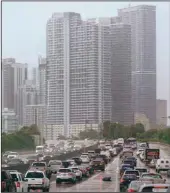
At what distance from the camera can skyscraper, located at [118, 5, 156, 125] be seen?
171 feet

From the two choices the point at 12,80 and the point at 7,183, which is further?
the point at 12,80

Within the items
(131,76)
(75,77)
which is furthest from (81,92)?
(131,76)

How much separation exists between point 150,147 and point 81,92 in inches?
311

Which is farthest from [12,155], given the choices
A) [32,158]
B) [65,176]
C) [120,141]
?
[65,176]

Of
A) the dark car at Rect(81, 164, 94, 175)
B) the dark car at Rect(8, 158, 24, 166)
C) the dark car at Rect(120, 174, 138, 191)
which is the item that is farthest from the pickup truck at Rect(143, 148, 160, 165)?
the dark car at Rect(120, 174, 138, 191)

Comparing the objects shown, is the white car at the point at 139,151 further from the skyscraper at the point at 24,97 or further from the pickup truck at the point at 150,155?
the skyscraper at the point at 24,97

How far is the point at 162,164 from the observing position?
153 feet

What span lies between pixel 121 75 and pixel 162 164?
10.5m

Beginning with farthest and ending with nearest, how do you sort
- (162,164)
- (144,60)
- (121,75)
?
(121,75) < (144,60) < (162,164)

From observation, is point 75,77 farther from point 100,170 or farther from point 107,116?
point 100,170

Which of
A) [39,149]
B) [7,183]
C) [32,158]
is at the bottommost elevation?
[32,158]

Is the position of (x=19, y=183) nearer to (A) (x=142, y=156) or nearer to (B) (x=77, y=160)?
(A) (x=142, y=156)

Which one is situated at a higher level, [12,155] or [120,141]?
[120,141]

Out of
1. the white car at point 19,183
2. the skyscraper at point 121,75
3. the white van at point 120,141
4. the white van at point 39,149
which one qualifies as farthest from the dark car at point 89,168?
the white car at point 19,183
